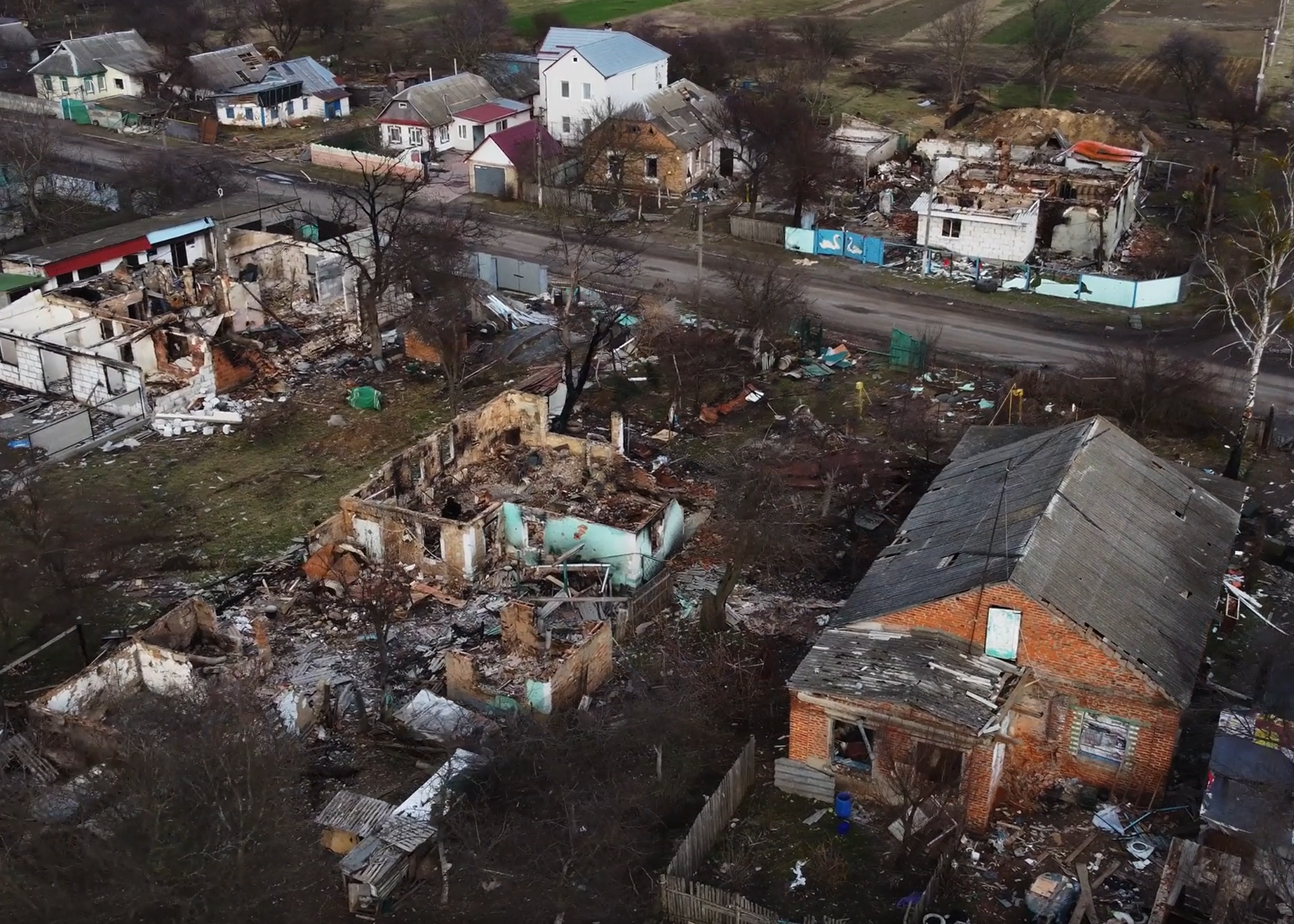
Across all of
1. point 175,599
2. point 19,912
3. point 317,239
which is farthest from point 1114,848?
point 317,239

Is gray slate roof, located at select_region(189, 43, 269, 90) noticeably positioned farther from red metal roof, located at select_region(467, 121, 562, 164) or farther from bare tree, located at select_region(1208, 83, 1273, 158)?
bare tree, located at select_region(1208, 83, 1273, 158)

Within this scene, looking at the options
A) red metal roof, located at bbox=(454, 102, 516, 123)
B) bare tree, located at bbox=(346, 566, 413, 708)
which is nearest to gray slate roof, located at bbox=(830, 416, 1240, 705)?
bare tree, located at bbox=(346, 566, 413, 708)

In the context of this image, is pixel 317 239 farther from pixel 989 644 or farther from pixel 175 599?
pixel 989 644

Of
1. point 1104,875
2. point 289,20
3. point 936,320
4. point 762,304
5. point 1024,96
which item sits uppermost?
point 289,20

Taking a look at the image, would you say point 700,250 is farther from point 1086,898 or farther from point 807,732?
Answer: point 1086,898

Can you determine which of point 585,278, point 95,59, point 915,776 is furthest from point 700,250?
point 95,59
